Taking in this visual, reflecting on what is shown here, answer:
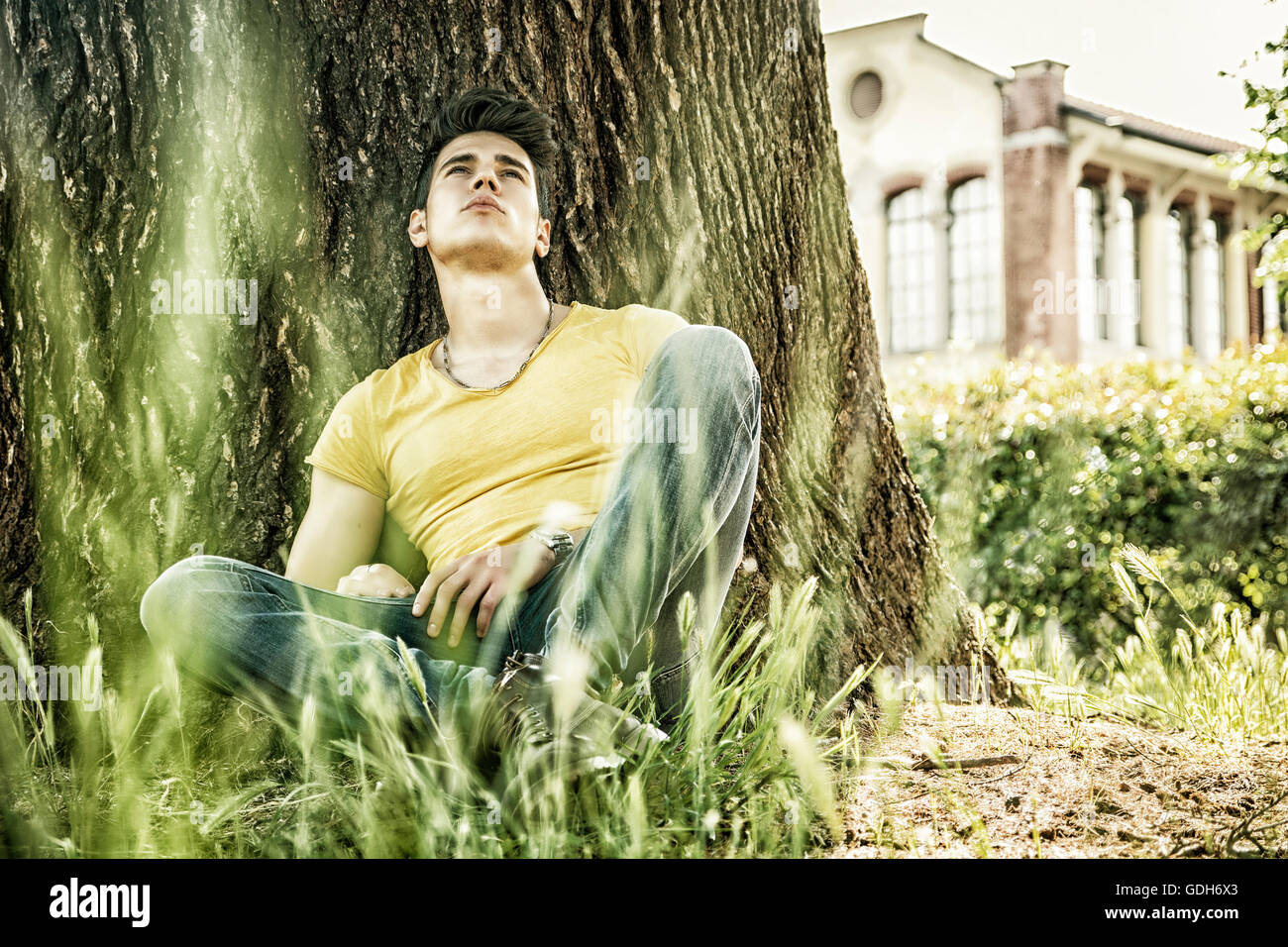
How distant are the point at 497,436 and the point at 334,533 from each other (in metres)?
0.47

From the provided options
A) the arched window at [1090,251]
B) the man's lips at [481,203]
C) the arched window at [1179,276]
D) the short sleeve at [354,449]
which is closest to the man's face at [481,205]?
the man's lips at [481,203]

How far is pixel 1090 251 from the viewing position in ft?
29.3

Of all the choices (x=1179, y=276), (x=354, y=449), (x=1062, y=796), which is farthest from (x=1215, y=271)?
(x=354, y=449)

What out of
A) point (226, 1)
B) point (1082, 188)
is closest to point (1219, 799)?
point (226, 1)

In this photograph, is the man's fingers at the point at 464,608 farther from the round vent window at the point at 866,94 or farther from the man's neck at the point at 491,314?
the round vent window at the point at 866,94

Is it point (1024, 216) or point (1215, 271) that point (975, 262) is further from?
point (1215, 271)

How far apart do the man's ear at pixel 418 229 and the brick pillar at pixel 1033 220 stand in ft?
22.0

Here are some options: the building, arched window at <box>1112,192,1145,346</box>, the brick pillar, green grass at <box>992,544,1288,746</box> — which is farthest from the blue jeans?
the brick pillar

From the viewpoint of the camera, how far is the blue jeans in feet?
7.57

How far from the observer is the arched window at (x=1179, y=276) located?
23.2 feet

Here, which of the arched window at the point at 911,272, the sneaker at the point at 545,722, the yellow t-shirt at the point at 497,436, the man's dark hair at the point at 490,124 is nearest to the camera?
the sneaker at the point at 545,722

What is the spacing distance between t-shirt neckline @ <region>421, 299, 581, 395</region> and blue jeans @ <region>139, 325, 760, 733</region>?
0.38 metres

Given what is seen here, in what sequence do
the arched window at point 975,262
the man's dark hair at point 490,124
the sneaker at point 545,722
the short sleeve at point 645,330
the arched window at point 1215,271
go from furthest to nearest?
the arched window at point 975,262 → the arched window at point 1215,271 → the man's dark hair at point 490,124 → the short sleeve at point 645,330 → the sneaker at point 545,722

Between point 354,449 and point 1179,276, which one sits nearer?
point 354,449
